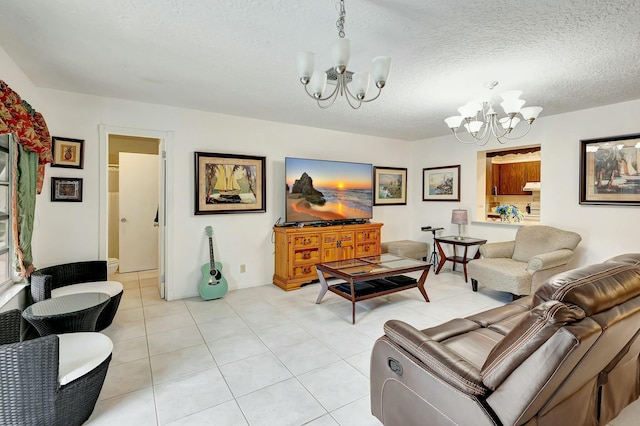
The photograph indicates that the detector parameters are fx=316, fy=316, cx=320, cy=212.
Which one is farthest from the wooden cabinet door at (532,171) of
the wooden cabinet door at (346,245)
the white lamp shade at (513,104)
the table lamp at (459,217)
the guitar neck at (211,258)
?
the guitar neck at (211,258)

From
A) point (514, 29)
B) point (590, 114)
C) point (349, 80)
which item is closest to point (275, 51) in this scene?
point (349, 80)

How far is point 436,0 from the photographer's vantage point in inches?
70.3

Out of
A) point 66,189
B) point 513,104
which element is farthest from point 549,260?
point 66,189

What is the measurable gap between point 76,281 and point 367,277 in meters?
2.99

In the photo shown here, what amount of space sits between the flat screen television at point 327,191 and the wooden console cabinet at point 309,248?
0.83ft

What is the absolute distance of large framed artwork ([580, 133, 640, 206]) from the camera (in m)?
3.64

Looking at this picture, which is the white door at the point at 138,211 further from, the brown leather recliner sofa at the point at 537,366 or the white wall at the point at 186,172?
the brown leather recliner sofa at the point at 537,366

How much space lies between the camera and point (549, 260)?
3641 mm

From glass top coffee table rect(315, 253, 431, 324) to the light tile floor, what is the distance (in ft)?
0.78

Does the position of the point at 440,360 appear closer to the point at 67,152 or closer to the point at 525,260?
the point at 525,260

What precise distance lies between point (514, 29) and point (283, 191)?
339cm

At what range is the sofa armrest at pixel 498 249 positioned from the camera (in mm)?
4402

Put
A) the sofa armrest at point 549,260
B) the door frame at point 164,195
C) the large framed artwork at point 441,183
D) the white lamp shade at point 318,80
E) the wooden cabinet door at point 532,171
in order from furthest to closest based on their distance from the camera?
the wooden cabinet door at point 532,171, the large framed artwork at point 441,183, the door frame at point 164,195, the sofa armrest at point 549,260, the white lamp shade at point 318,80

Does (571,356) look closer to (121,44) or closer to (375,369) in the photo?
(375,369)
